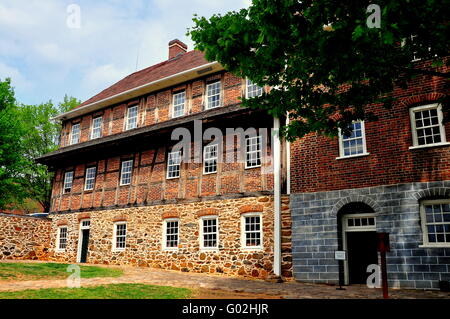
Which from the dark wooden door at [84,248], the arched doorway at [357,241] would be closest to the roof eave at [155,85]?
the dark wooden door at [84,248]

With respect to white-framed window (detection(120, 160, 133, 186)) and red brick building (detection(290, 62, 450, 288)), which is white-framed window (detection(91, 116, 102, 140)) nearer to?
white-framed window (detection(120, 160, 133, 186))

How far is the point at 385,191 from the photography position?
11.5m

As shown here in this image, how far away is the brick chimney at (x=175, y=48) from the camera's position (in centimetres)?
2519

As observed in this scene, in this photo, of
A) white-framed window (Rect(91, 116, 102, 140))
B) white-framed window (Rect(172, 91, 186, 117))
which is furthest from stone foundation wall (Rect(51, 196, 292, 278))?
white-framed window (Rect(172, 91, 186, 117))

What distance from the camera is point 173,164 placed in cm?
1739

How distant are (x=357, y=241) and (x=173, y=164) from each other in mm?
8998

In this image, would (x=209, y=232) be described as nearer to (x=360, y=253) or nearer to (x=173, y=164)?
(x=173, y=164)

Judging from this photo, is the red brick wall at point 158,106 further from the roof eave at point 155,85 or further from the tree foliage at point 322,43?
the tree foliage at point 322,43

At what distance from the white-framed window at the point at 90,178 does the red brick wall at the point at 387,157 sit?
41.9ft

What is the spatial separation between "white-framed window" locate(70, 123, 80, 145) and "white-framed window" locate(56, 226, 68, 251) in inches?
214

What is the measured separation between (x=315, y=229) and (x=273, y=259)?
6.55ft

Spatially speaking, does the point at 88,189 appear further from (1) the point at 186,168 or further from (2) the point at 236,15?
(2) the point at 236,15

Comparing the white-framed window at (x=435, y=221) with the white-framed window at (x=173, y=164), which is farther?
the white-framed window at (x=173, y=164)

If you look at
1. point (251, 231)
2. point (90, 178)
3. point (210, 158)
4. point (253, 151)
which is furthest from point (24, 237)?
point (253, 151)
